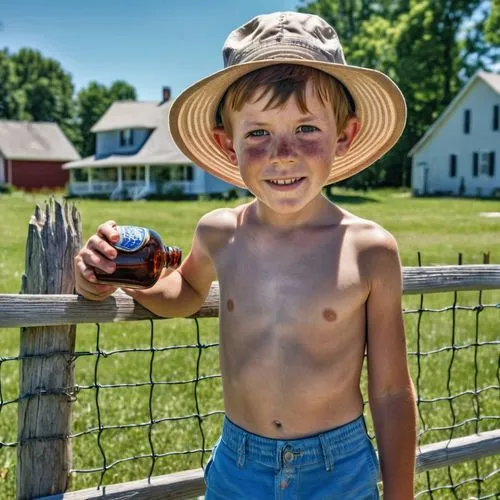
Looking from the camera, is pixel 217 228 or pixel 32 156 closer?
pixel 217 228

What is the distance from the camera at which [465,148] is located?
38125 millimetres

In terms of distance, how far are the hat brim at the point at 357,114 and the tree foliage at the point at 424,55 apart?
3806 centimetres

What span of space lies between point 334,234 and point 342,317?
0.80 ft

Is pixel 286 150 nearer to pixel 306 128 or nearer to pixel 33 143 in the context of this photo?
pixel 306 128

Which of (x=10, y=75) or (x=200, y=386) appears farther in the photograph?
(x=10, y=75)

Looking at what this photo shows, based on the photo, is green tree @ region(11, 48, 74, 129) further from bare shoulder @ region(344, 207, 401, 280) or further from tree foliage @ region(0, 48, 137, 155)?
bare shoulder @ region(344, 207, 401, 280)

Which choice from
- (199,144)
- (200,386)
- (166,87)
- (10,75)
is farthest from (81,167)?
(199,144)

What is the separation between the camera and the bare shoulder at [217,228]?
2295 mm

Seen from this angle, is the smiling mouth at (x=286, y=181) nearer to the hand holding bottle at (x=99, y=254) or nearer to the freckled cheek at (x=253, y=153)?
the freckled cheek at (x=253, y=153)

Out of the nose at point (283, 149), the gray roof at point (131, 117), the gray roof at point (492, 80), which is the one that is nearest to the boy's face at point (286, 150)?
the nose at point (283, 149)

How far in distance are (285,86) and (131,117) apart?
42.6 metres

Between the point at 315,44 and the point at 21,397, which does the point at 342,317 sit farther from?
the point at 21,397

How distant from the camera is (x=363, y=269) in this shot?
6.61ft

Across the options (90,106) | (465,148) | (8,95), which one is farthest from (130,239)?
(90,106)
